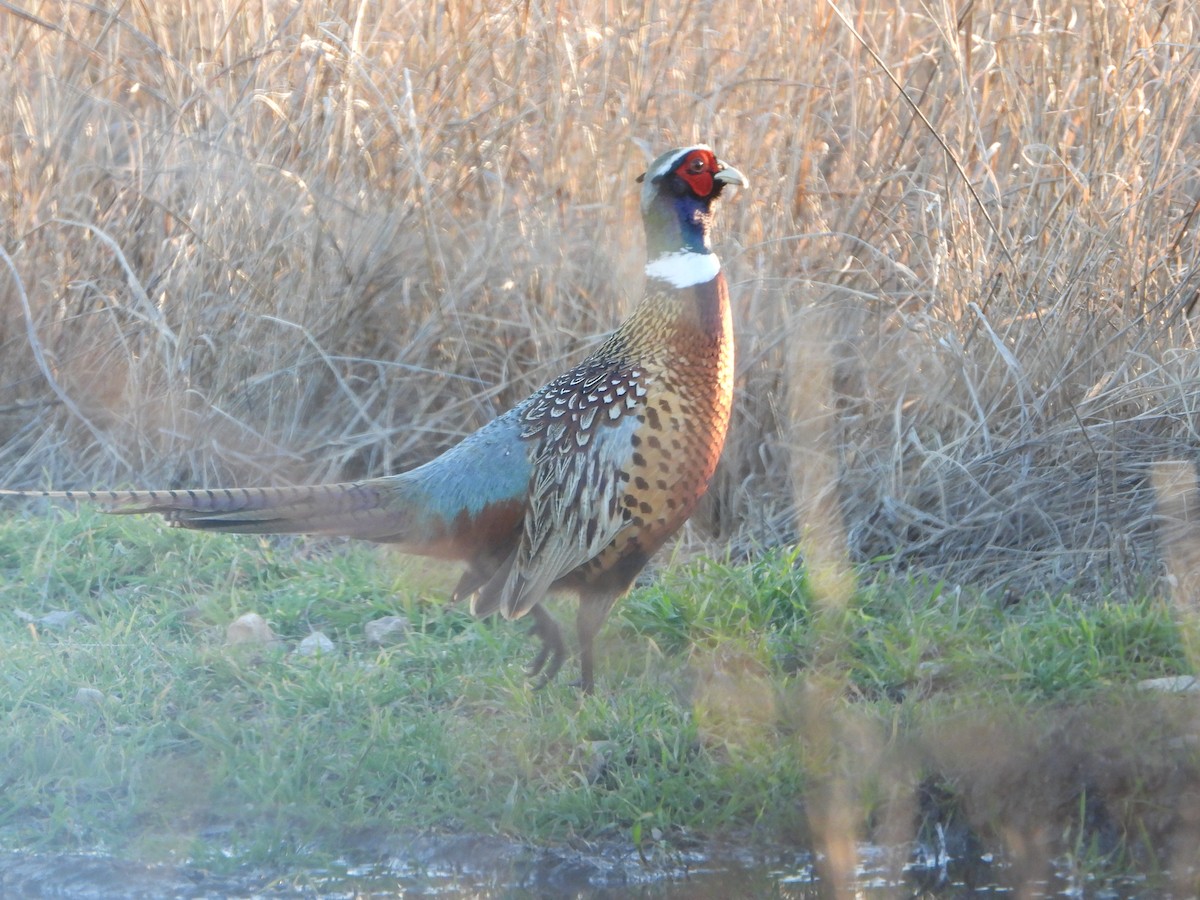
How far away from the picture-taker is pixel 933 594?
12.1ft

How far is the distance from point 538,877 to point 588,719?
413 millimetres

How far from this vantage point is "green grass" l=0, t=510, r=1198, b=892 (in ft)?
9.40

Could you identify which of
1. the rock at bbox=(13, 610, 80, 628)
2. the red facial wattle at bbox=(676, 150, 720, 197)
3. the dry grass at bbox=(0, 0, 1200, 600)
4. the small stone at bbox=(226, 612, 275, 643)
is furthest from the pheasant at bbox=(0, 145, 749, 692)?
the dry grass at bbox=(0, 0, 1200, 600)

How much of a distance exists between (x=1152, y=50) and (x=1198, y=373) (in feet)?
3.15

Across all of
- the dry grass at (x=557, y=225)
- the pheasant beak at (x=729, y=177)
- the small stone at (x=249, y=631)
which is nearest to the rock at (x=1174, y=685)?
the dry grass at (x=557, y=225)

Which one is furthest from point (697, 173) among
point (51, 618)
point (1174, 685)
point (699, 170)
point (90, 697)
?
point (51, 618)

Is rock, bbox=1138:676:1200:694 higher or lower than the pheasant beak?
lower

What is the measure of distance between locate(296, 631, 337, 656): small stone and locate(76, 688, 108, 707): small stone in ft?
1.59

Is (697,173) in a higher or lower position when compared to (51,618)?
higher

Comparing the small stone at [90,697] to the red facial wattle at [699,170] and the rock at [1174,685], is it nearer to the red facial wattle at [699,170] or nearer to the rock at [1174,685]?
the red facial wattle at [699,170]

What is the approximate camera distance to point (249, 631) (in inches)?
142

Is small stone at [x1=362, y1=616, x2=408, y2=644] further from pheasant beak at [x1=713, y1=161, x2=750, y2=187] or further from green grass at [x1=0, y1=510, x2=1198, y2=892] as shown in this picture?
pheasant beak at [x1=713, y1=161, x2=750, y2=187]

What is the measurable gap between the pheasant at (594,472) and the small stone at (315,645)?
1.31 ft

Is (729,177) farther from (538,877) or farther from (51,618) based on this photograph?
(51,618)
